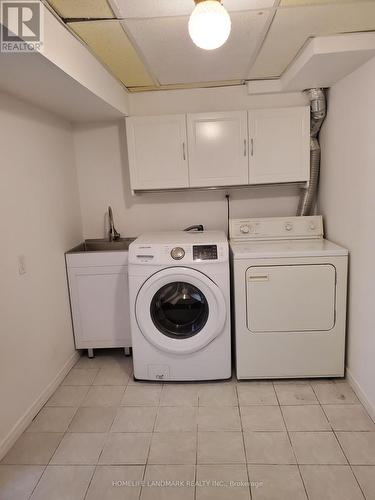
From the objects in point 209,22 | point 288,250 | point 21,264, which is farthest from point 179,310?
point 209,22

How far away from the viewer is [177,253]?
7.43 ft

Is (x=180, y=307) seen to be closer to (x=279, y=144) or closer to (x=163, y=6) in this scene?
(x=279, y=144)

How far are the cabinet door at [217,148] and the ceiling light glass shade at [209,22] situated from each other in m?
1.34

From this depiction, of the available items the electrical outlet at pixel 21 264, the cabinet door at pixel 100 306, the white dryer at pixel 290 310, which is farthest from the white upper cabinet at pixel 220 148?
the electrical outlet at pixel 21 264

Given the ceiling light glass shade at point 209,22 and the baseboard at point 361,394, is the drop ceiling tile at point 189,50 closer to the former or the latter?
the ceiling light glass shade at point 209,22

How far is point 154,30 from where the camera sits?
1667mm

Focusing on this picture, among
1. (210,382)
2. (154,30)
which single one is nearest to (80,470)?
(210,382)

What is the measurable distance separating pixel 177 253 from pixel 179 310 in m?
0.48

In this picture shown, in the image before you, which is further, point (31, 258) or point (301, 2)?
point (31, 258)

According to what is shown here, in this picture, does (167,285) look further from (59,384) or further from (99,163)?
(99,163)

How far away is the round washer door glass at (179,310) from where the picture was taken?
237 cm

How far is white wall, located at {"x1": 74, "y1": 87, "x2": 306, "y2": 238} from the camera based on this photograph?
2963 mm

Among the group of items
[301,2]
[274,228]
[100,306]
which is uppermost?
[301,2]

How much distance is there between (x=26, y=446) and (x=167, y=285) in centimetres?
123
